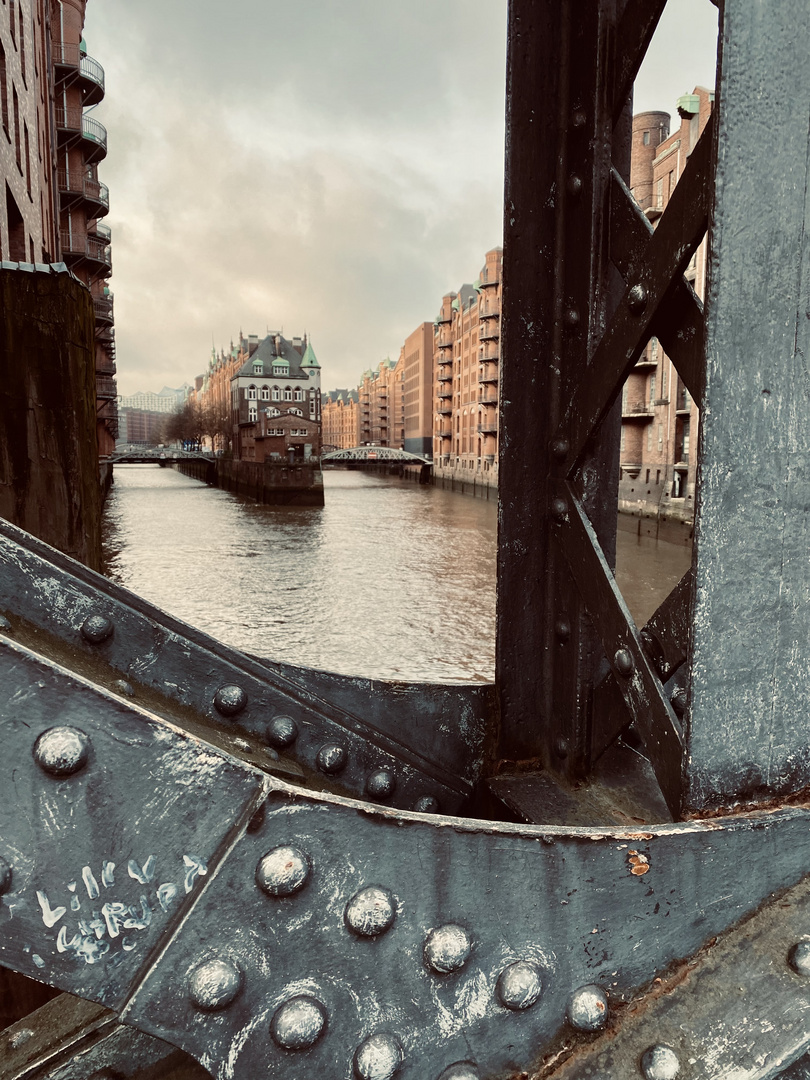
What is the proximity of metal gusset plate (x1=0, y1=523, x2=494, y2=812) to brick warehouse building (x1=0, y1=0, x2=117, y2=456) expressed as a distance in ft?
21.3

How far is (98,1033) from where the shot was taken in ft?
3.97

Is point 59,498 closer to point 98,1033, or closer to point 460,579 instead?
point 98,1033

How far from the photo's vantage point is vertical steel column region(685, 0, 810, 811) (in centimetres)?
91

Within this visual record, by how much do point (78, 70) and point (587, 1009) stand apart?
1638 inches

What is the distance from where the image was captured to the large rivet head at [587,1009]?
968mm

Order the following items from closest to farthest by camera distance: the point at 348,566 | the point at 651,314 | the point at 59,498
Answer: the point at 651,314 < the point at 59,498 < the point at 348,566

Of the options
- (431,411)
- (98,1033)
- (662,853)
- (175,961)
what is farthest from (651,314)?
(431,411)

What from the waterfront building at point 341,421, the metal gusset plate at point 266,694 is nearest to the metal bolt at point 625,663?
the metal gusset plate at point 266,694

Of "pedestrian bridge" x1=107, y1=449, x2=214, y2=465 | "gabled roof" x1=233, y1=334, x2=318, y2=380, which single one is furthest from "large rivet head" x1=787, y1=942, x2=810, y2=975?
"gabled roof" x1=233, y1=334, x2=318, y2=380

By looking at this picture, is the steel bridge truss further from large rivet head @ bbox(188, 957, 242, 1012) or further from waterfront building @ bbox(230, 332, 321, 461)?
waterfront building @ bbox(230, 332, 321, 461)

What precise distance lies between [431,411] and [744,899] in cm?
8642

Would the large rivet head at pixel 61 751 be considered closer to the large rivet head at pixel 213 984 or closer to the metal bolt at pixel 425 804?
the large rivet head at pixel 213 984

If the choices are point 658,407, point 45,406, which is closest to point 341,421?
point 658,407

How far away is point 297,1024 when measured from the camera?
Answer: 2.83 feet
